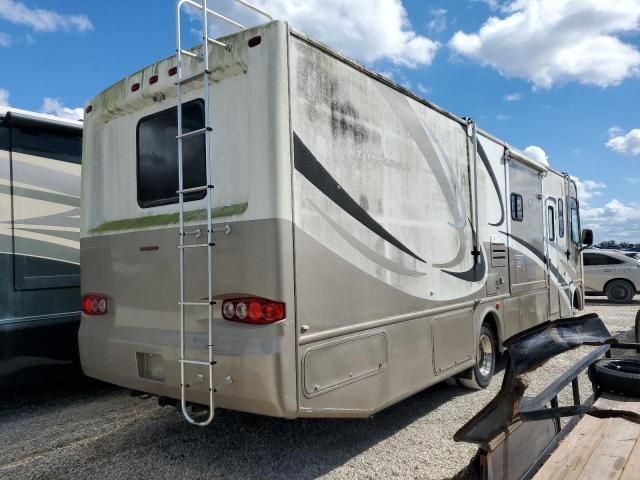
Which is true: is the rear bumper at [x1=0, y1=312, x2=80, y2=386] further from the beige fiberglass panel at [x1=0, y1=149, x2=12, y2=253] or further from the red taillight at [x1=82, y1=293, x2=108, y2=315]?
the red taillight at [x1=82, y1=293, x2=108, y2=315]

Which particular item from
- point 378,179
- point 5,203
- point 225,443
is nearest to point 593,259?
point 378,179

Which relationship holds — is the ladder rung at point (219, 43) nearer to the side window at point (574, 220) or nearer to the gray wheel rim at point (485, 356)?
the gray wheel rim at point (485, 356)

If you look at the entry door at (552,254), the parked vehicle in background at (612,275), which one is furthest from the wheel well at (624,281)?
the entry door at (552,254)

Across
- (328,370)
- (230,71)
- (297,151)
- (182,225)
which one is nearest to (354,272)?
(328,370)

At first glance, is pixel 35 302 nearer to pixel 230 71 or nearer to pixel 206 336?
pixel 206 336

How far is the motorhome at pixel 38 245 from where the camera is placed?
4.92 metres

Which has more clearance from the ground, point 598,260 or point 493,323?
point 598,260

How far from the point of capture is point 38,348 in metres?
5.05

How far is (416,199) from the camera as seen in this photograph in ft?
15.0

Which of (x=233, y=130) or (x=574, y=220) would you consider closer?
(x=233, y=130)

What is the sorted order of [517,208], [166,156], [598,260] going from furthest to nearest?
[598,260]
[517,208]
[166,156]

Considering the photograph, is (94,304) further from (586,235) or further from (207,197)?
(586,235)

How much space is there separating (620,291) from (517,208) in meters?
10.1

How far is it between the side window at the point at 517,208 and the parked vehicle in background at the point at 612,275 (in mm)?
9717
